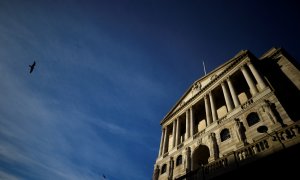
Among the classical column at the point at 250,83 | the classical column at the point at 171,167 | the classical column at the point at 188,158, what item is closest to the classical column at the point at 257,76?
the classical column at the point at 250,83

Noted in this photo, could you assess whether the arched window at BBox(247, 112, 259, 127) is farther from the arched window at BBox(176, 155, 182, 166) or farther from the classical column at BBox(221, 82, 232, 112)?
the arched window at BBox(176, 155, 182, 166)

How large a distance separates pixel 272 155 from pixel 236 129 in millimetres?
9966

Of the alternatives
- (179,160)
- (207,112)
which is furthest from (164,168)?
(207,112)

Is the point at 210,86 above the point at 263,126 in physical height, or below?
above

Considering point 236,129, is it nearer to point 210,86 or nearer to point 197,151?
point 197,151

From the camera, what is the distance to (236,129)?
19.7 m

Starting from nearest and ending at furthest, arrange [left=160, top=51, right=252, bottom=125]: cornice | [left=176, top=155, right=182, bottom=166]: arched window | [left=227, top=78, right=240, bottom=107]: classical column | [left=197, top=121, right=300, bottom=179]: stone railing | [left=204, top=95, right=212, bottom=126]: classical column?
[left=197, top=121, right=300, bottom=179]: stone railing → [left=227, top=78, right=240, bottom=107]: classical column → [left=176, top=155, right=182, bottom=166]: arched window → [left=204, top=95, right=212, bottom=126]: classical column → [left=160, top=51, right=252, bottom=125]: cornice

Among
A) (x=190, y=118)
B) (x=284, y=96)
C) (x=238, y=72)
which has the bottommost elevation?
(x=284, y=96)

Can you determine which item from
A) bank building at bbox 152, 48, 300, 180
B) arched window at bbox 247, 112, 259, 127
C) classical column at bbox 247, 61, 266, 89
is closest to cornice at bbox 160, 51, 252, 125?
bank building at bbox 152, 48, 300, 180

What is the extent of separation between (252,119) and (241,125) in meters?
1.29

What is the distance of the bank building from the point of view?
11242 mm

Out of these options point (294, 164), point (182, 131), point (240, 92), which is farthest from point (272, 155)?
point (182, 131)

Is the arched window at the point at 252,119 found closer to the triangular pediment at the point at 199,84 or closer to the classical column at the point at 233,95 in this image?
the classical column at the point at 233,95

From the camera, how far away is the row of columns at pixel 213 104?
912 inches
